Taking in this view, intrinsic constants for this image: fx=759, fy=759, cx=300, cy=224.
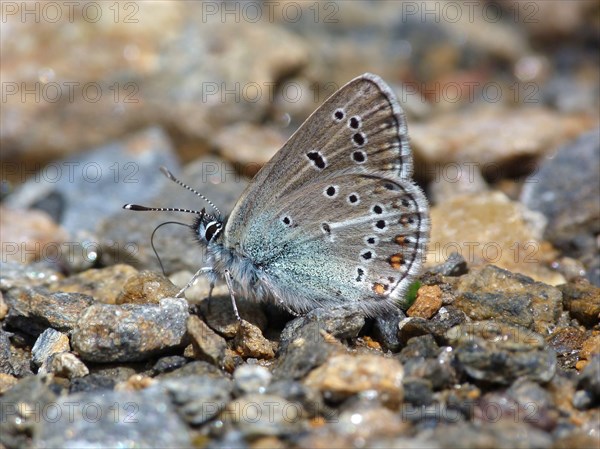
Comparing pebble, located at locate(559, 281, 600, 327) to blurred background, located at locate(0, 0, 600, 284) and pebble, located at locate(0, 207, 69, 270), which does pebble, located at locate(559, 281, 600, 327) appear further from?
pebble, located at locate(0, 207, 69, 270)

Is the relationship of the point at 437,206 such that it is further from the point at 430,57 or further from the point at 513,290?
the point at 430,57

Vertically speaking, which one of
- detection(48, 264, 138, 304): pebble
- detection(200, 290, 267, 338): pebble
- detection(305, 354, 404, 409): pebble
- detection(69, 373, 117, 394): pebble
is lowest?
detection(48, 264, 138, 304): pebble

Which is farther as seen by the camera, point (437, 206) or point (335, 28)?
point (335, 28)

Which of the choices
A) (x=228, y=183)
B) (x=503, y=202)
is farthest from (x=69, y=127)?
(x=503, y=202)

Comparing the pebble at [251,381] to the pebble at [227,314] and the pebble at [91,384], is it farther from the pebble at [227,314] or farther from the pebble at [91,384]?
the pebble at [227,314]

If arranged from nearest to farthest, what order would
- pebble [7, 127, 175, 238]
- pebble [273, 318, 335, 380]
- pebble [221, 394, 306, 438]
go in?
1. pebble [221, 394, 306, 438]
2. pebble [273, 318, 335, 380]
3. pebble [7, 127, 175, 238]

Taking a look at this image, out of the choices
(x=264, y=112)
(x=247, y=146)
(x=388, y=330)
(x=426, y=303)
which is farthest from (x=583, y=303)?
(x=264, y=112)

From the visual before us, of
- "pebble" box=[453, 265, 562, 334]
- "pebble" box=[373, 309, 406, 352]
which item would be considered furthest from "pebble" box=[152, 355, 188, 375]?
"pebble" box=[453, 265, 562, 334]
